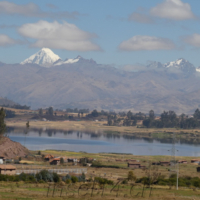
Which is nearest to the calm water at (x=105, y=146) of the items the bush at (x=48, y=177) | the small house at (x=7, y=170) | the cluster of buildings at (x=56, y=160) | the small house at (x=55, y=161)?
the cluster of buildings at (x=56, y=160)

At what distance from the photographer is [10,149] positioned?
99000 millimetres

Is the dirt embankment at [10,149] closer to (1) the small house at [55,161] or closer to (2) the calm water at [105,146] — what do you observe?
(1) the small house at [55,161]

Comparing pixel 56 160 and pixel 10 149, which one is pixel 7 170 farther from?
pixel 10 149

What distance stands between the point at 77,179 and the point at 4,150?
146ft

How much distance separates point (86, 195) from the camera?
39.6 metres

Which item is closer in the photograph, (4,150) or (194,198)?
(194,198)

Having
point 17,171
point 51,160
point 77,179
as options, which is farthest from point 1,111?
point 77,179

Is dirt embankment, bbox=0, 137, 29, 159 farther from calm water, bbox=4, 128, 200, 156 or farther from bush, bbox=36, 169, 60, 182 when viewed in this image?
bush, bbox=36, 169, 60, 182

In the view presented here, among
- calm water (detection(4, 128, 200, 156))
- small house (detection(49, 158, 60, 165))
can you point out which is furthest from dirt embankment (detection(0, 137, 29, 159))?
calm water (detection(4, 128, 200, 156))

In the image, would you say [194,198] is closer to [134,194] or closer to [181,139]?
[134,194]

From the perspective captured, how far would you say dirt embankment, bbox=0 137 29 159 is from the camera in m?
96.3

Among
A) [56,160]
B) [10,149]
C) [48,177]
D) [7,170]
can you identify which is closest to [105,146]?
[10,149]

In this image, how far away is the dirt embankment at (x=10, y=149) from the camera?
96350 millimetres

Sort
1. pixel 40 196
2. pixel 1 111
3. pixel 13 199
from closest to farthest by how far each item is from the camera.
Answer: pixel 13 199, pixel 40 196, pixel 1 111
